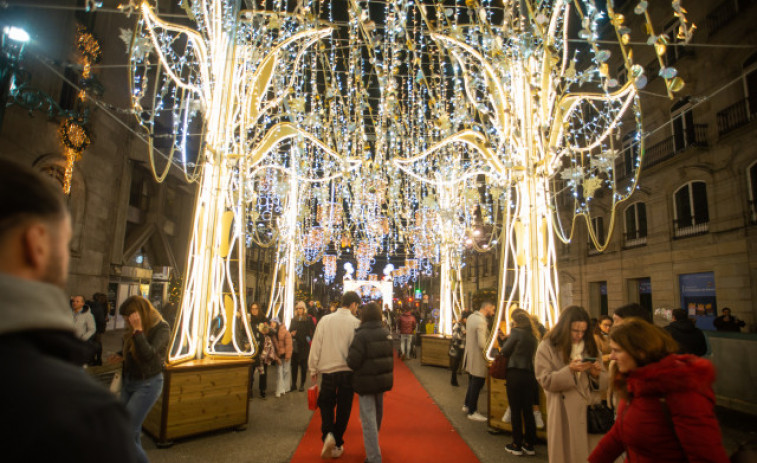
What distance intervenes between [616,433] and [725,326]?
10371 millimetres

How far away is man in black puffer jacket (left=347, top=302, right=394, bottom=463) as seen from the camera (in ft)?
14.3

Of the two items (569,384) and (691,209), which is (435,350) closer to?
(569,384)

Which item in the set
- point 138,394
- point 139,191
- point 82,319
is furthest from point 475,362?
point 139,191

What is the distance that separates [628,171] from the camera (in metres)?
16.6

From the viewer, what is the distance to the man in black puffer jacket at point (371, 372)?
435 cm

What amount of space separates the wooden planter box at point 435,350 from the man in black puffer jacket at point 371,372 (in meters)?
7.48

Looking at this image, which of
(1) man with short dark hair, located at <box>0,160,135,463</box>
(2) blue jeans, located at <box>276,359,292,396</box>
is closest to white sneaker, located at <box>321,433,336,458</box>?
(2) blue jeans, located at <box>276,359,292,396</box>

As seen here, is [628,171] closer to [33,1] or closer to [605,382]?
[605,382]

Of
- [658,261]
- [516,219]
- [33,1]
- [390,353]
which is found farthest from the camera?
[658,261]

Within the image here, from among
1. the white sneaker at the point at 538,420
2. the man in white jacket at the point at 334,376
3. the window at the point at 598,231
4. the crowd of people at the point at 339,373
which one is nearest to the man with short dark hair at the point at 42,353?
the crowd of people at the point at 339,373

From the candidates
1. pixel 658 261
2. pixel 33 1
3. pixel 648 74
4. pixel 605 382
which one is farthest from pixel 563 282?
pixel 33 1

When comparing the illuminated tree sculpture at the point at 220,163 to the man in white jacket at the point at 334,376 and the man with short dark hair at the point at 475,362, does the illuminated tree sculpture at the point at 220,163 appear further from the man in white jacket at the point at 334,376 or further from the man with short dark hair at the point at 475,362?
the man with short dark hair at the point at 475,362

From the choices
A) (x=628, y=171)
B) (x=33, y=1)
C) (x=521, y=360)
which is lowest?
(x=521, y=360)

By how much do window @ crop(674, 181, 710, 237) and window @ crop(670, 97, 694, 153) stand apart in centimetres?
142
